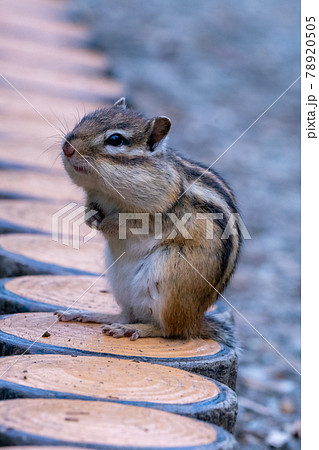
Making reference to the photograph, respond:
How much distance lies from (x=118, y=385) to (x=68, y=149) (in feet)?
3.03

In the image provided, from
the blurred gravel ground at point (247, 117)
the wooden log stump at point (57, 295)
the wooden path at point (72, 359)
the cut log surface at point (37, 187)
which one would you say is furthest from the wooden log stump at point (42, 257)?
the blurred gravel ground at point (247, 117)

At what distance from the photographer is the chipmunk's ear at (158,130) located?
104 inches

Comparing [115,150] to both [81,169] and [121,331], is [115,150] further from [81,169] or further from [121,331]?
[121,331]

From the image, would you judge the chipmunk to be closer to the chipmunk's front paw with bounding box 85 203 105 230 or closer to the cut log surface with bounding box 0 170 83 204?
the chipmunk's front paw with bounding box 85 203 105 230

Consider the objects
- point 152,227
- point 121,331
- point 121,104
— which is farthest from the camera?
point 121,104

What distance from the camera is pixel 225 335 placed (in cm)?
257

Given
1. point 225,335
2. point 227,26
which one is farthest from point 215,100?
point 225,335

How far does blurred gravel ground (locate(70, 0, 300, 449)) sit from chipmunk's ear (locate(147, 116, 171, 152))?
5.08ft

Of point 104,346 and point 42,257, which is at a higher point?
point 42,257

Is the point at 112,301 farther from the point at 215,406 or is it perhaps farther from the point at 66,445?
the point at 66,445

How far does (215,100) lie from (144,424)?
715 cm

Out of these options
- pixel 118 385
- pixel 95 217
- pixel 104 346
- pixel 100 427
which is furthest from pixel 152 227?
pixel 100 427

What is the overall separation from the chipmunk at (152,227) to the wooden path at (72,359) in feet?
0.35

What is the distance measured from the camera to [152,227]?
8.18 ft
